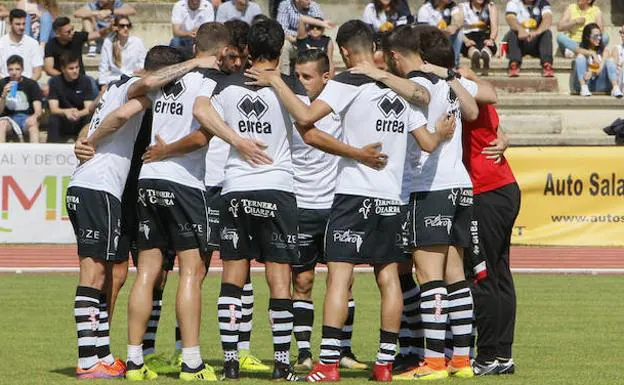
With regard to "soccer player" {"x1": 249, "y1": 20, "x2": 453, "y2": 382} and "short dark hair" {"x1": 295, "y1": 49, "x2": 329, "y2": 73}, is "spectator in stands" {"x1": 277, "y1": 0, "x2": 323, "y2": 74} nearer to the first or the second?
"short dark hair" {"x1": 295, "y1": 49, "x2": 329, "y2": 73}

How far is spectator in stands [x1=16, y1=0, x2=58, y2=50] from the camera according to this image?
26469mm

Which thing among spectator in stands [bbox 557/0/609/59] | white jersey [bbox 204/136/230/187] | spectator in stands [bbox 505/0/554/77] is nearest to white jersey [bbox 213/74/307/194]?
white jersey [bbox 204/136/230/187]

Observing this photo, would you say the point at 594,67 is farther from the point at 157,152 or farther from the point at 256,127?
the point at 157,152

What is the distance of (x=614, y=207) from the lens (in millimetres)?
22516

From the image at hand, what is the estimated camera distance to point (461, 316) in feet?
32.2

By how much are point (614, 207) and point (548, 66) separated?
6061 millimetres

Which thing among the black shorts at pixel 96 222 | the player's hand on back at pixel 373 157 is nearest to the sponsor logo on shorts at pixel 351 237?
the player's hand on back at pixel 373 157

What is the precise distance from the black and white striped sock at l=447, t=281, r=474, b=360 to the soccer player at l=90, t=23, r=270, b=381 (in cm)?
173

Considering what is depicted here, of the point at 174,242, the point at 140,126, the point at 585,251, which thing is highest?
the point at 140,126

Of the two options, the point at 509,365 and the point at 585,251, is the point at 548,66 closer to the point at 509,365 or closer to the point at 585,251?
the point at 585,251

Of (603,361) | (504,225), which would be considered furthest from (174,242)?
(603,361)

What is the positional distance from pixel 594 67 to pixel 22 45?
36.3 ft

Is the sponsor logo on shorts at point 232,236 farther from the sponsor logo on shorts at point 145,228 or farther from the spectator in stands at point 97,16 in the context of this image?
the spectator in stands at point 97,16

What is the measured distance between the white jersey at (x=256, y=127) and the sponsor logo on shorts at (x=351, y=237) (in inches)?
18.3
